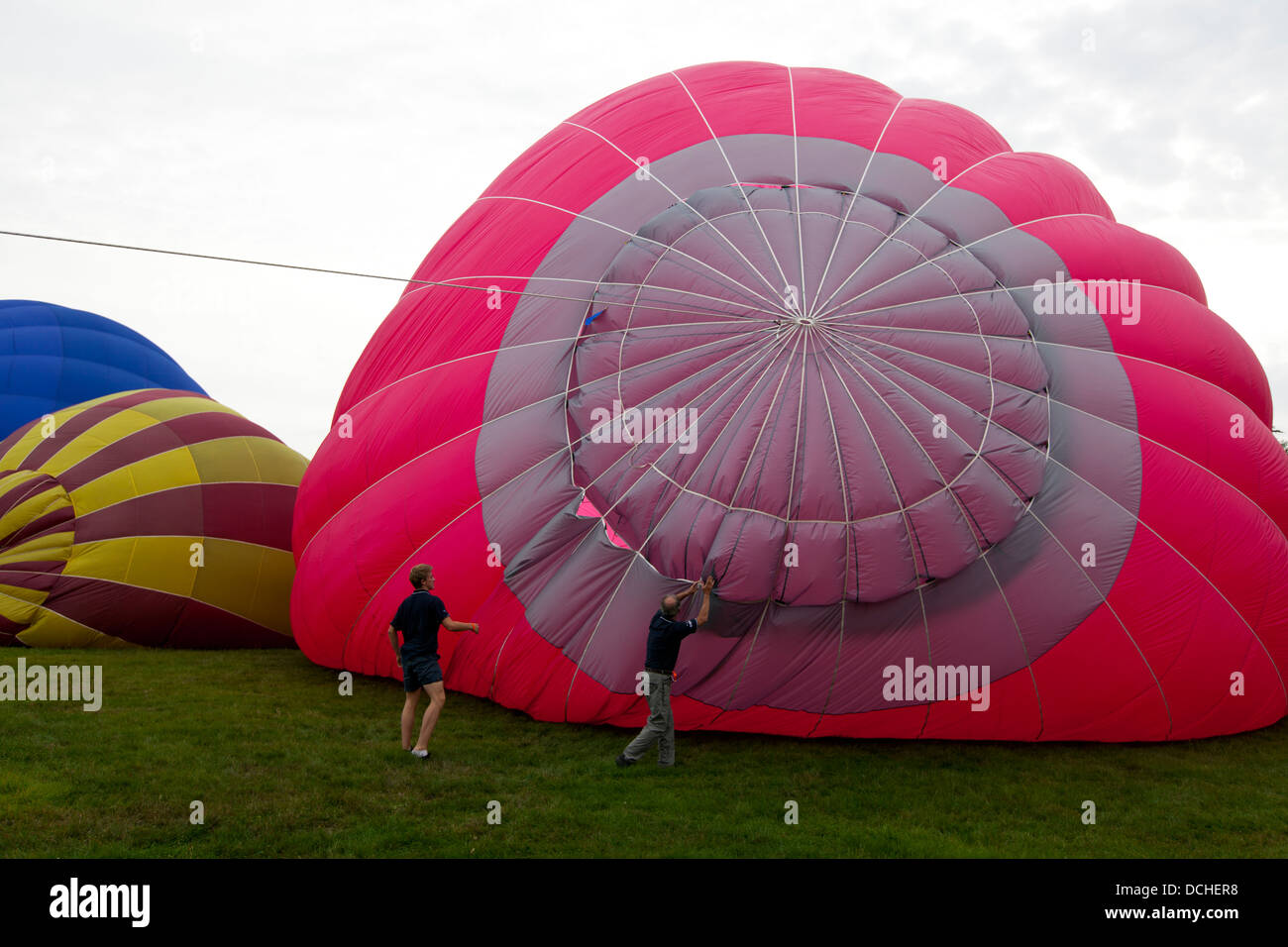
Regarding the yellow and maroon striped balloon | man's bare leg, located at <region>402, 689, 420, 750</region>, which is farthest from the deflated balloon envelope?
man's bare leg, located at <region>402, 689, 420, 750</region>

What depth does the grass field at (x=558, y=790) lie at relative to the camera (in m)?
5.02

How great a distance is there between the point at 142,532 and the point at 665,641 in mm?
6463

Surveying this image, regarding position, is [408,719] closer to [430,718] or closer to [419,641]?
[430,718]

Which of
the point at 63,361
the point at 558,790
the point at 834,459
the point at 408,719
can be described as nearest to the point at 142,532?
the point at 408,719

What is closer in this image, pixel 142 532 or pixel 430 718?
pixel 430 718

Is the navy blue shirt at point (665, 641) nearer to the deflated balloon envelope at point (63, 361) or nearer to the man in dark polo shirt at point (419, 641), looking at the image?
the man in dark polo shirt at point (419, 641)

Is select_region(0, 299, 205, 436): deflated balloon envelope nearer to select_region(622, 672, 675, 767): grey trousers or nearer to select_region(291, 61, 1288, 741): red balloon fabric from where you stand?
select_region(291, 61, 1288, 741): red balloon fabric

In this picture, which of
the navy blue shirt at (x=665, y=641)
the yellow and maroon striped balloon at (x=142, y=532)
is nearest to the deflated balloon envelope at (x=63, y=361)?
the yellow and maroon striped balloon at (x=142, y=532)

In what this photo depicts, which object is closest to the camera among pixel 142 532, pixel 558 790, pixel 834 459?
pixel 558 790

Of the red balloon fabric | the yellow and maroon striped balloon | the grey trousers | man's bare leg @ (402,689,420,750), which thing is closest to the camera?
the grey trousers

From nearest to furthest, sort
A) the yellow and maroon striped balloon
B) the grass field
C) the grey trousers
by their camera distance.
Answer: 1. the grass field
2. the grey trousers
3. the yellow and maroon striped balloon

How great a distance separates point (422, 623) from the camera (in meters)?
6.60

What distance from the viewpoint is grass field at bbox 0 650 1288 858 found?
5.02 metres
